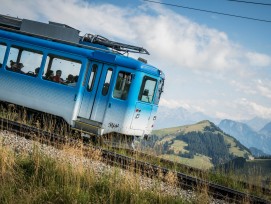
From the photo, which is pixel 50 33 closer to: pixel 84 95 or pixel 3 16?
pixel 84 95

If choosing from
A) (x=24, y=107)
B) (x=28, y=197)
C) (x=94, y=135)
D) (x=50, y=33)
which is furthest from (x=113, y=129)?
(x=28, y=197)

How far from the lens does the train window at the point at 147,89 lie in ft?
41.7

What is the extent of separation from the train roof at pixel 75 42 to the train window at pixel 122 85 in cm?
38

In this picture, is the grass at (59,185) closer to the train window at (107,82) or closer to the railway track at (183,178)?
the railway track at (183,178)

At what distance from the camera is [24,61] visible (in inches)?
528

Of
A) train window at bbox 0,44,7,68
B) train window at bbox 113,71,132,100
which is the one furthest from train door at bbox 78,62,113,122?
train window at bbox 0,44,7,68

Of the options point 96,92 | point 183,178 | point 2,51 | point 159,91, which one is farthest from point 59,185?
point 2,51

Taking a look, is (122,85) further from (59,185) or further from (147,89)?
(59,185)

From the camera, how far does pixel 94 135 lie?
1187cm

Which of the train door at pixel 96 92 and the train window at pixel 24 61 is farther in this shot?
the train window at pixel 24 61

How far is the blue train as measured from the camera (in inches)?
478

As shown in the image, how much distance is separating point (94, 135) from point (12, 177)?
609cm

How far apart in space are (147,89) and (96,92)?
6.80 feet

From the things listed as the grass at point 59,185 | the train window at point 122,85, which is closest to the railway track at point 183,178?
the grass at point 59,185
